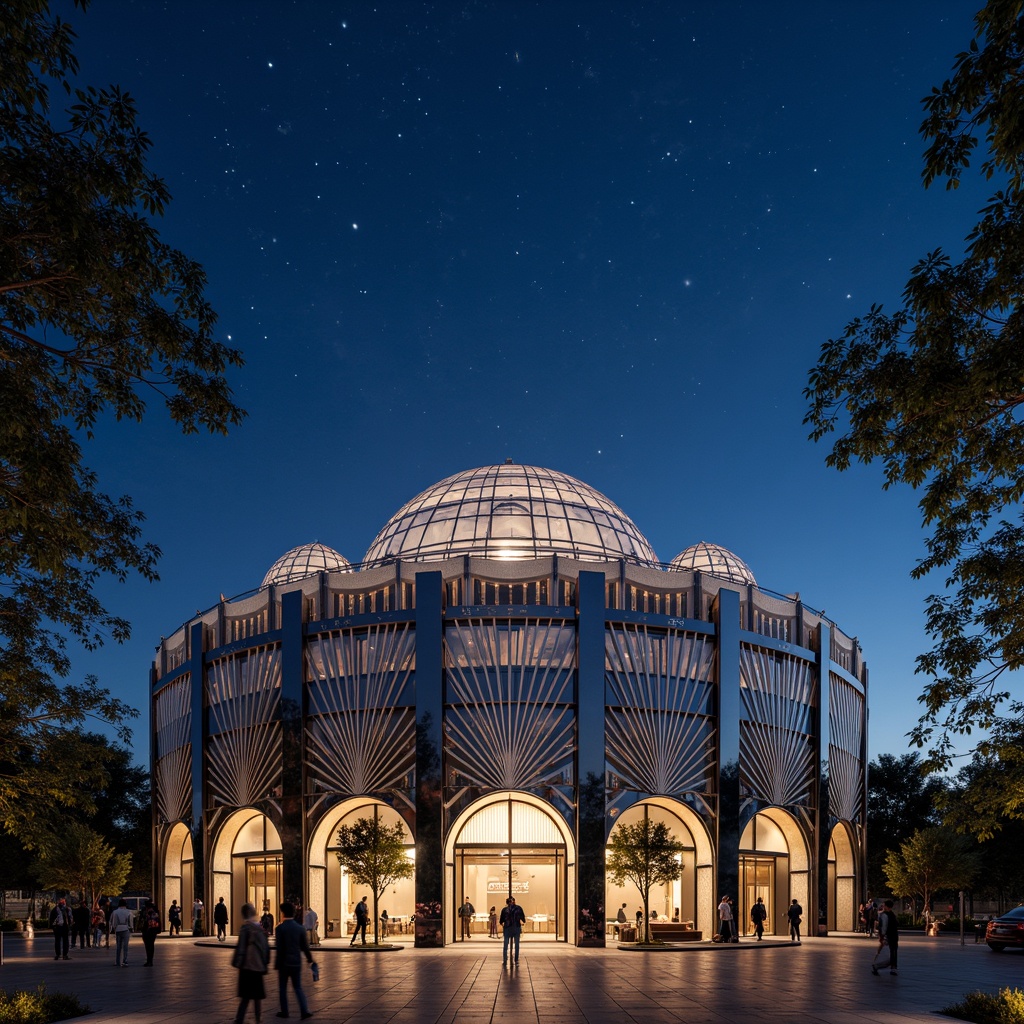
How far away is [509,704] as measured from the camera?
40.0m

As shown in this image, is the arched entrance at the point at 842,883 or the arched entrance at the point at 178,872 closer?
the arched entrance at the point at 842,883

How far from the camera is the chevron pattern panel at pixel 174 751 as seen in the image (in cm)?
4881

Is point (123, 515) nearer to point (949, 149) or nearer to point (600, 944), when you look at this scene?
point (949, 149)

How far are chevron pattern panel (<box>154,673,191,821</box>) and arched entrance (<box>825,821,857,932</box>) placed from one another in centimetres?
3150

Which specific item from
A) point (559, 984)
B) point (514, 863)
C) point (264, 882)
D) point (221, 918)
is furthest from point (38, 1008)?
point (264, 882)

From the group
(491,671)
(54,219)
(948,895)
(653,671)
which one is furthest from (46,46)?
(948,895)

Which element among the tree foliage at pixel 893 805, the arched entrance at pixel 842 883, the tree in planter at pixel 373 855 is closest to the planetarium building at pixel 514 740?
the tree in planter at pixel 373 855

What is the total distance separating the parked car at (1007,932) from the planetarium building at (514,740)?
9543 millimetres

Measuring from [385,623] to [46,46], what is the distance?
31.3 metres

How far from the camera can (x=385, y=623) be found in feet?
136

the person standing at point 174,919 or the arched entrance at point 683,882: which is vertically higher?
the arched entrance at point 683,882

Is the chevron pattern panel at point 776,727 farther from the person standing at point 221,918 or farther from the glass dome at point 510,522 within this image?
the person standing at point 221,918

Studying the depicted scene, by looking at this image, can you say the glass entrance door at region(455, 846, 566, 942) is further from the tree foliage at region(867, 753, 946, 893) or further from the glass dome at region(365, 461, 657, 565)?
the tree foliage at region(867, 753, 946, 893)

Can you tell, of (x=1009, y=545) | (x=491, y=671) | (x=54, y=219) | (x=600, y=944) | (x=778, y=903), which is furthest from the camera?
(x=778, y=903)
